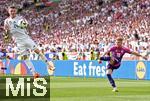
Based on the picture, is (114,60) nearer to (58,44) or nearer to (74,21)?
(58,44)

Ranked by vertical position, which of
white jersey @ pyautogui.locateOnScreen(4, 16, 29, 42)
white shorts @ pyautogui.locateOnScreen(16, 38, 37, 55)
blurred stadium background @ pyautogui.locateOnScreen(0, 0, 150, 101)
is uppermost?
white jersey @ pyautogui.locateOnScreen(4, 16, 29, 42)

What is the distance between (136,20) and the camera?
43.0 metres

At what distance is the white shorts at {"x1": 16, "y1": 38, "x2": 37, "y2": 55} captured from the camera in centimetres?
1908

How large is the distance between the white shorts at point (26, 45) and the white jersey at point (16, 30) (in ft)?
0.40

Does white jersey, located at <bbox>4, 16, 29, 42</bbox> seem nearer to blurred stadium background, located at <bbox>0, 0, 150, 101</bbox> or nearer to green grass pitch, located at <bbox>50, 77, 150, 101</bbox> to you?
green grass pitch, located at <bbox>50, 77, 150, 101</bbox>

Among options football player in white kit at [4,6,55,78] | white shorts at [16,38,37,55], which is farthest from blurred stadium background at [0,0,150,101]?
football player in white kit at [4,6,55,78]

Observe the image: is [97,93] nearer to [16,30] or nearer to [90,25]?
[16,30]

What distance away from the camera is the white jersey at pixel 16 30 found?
18797 millimetres

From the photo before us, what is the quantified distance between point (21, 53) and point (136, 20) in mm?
24550

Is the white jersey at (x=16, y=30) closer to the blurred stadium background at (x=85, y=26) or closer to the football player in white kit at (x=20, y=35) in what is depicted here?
the football player in white kit at (x=20, y=35)

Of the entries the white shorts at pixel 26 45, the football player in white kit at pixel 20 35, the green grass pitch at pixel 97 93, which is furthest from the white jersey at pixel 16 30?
the green grass pitch at pixel 97 93

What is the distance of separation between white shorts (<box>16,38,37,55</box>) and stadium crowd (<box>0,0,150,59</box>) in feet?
57.8

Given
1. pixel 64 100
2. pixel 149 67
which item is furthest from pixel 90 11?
pixel 64 100

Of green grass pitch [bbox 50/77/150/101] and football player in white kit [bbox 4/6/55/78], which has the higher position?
football player in white kit [bbox 4/6/55/78]
